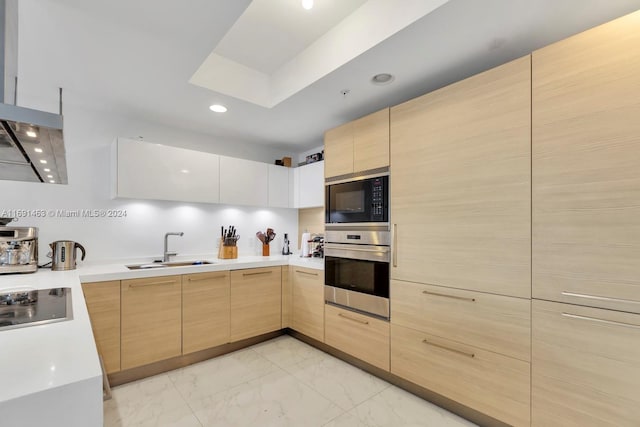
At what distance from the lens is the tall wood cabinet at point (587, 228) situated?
1290mm

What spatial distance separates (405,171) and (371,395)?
1628 mm

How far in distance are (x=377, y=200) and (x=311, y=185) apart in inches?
49.2

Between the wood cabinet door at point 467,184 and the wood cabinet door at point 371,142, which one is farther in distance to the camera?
the wood cabinet door at point 371,142

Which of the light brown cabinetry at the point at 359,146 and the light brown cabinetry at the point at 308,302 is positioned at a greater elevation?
the light brown cabinetry at the point at 359,146

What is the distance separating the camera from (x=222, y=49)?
211cm

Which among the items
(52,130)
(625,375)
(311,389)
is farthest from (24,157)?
(625,375)

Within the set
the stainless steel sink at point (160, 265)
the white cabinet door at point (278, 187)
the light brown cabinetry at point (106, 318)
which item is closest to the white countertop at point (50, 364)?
the light brown cabinetry at point (106, 318)

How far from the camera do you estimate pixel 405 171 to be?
2137mm

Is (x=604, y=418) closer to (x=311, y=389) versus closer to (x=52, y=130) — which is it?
(x=311, y=389)

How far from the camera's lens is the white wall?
8.07 feet

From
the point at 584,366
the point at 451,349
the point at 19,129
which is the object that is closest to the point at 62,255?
the point at 19,129

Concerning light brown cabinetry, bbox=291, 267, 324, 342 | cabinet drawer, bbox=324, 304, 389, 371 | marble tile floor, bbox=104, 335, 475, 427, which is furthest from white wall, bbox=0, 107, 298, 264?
cabinet drawer, bbox=324, 304, 389, 371

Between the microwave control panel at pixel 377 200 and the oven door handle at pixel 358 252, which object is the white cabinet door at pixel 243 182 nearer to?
the oven door handle at pixel 358 252

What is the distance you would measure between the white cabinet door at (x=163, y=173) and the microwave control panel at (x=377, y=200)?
5.41ft
